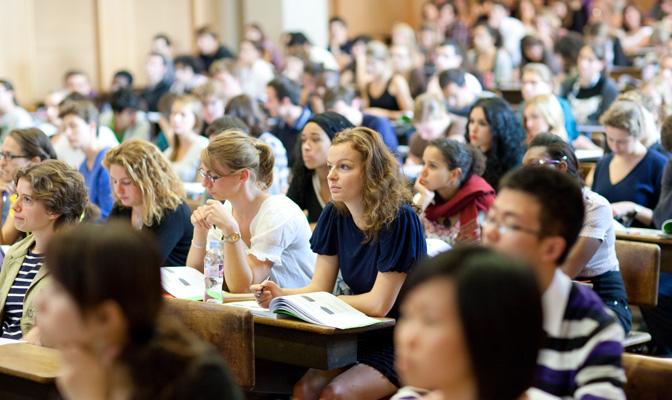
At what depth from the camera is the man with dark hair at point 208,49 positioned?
12.4 metres

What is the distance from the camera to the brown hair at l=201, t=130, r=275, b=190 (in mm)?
3859

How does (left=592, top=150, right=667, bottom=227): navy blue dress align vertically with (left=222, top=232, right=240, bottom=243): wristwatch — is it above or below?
below

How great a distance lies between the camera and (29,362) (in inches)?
108

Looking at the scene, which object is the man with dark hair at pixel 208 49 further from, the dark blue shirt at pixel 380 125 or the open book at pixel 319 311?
the open book at pixel 319 311

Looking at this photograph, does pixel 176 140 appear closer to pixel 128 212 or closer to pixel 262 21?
pixel 128 212

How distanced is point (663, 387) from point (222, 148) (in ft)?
6.81

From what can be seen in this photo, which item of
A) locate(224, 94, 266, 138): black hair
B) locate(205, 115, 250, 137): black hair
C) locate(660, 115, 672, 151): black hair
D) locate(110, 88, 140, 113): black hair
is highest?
locate(660, 115, 672, 151): black hair

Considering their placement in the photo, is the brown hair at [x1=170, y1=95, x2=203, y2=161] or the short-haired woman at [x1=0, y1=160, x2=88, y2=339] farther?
the brown hair at [x1=170, y1=95, x2=203, y2=161]

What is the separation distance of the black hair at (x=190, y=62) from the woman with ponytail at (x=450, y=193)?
22.7ft

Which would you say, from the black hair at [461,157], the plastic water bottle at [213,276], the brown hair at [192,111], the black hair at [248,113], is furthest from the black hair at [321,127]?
the brown hair at [192,111]

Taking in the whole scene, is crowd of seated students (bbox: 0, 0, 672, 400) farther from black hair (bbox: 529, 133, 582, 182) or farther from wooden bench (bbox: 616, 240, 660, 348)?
wooden bench (bbox: 616, 240, 660, 348)

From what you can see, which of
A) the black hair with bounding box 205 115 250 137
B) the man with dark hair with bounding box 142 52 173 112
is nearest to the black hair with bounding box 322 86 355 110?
the black hair with bounding box 205 115 250 137

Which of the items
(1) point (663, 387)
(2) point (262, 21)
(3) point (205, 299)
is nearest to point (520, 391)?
(1) point (663, 387)

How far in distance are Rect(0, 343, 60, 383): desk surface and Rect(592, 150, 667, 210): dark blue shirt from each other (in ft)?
10.3
